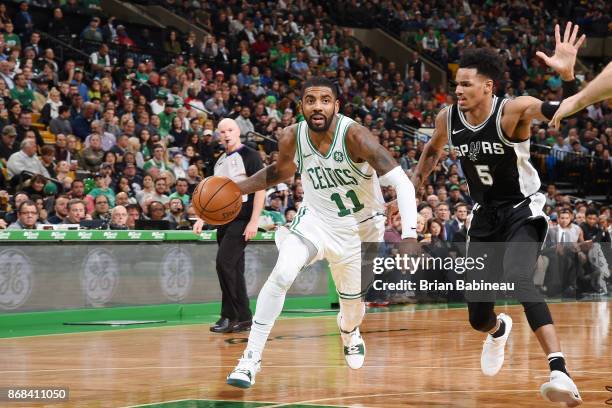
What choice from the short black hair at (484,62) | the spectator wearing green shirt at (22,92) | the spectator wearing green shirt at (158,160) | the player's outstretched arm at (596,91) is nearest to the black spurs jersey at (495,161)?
the short black hair at (484,62)

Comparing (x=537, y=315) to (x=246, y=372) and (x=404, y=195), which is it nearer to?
(x=404, y=195)

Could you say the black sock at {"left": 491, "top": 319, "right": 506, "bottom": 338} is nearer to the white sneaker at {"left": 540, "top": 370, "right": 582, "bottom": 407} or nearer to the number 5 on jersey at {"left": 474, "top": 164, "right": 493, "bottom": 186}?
the number 5 on jersey at {"left": 474, "top": 164, "right": 493, "bottom": 186}

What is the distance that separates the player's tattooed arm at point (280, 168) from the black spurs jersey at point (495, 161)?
49.3 inches

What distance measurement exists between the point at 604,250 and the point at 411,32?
14.4 m

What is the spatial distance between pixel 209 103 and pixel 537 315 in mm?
14665

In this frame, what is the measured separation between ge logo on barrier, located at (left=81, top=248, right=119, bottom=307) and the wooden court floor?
122 centimetres

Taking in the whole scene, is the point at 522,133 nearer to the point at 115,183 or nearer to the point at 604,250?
the point at 115,183

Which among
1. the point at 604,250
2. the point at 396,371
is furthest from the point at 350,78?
the point at 396,371

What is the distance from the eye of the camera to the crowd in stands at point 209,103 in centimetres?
1490

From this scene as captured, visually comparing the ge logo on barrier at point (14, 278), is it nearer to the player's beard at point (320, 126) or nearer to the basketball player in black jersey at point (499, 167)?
the player's beard at point (320, 126)

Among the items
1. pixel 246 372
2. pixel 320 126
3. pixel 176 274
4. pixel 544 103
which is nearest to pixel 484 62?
pixel 544 103

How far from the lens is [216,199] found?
7543mm

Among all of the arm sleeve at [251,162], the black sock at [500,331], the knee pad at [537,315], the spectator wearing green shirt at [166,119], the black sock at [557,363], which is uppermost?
the spectator wearing green shirt at [166,119]

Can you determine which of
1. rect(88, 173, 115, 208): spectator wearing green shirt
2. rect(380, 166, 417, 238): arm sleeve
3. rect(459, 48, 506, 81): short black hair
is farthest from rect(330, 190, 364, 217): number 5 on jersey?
rect(88, 173, 115, 208): spectator wearing green shirt
